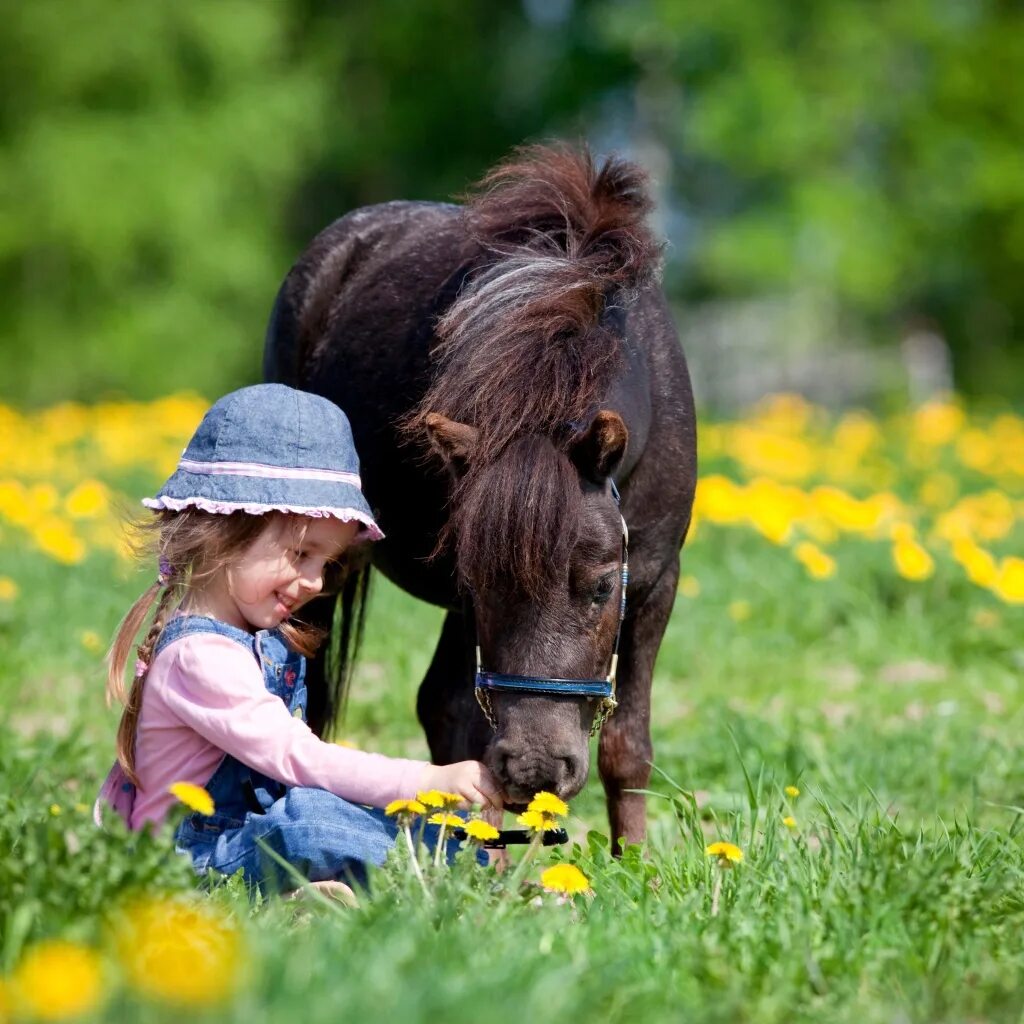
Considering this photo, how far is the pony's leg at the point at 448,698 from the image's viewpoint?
4414mm

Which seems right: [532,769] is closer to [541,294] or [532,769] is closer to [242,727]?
[242,727]

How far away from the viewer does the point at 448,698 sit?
446cm

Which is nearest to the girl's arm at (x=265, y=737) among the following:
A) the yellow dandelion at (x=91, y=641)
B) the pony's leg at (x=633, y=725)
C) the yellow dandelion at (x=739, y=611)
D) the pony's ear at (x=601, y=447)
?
the pony's ear at (x=601, y=447)

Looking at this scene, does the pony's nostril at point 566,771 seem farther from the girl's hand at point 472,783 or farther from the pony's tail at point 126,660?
the pony's tail at point 126,660

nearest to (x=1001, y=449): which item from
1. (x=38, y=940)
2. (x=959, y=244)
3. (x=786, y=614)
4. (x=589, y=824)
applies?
(x=786, y=614)

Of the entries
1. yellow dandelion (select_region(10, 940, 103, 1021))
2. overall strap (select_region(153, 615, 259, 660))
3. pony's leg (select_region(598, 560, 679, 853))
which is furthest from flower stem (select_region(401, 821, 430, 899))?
pony's leg (select_region(598, 560, 679, 853))

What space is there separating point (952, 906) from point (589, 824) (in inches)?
73.7

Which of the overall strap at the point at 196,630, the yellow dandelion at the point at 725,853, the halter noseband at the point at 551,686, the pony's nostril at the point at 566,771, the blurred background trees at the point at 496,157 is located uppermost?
the blurred background trees at the point at 496,157

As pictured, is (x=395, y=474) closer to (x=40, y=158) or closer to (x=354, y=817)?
(x=354, y=817)

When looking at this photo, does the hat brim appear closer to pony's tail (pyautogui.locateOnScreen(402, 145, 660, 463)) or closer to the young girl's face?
the young girl's face

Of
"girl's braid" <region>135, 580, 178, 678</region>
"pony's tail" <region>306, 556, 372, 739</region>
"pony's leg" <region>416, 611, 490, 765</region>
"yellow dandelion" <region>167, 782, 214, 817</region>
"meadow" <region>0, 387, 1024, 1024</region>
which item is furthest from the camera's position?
"pony's tail" <region>306, 556, 372, 739</region>

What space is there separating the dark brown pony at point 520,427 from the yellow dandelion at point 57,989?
1.28 m

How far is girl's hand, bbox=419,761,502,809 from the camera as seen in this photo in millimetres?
3029

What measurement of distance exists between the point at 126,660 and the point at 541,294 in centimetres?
128
